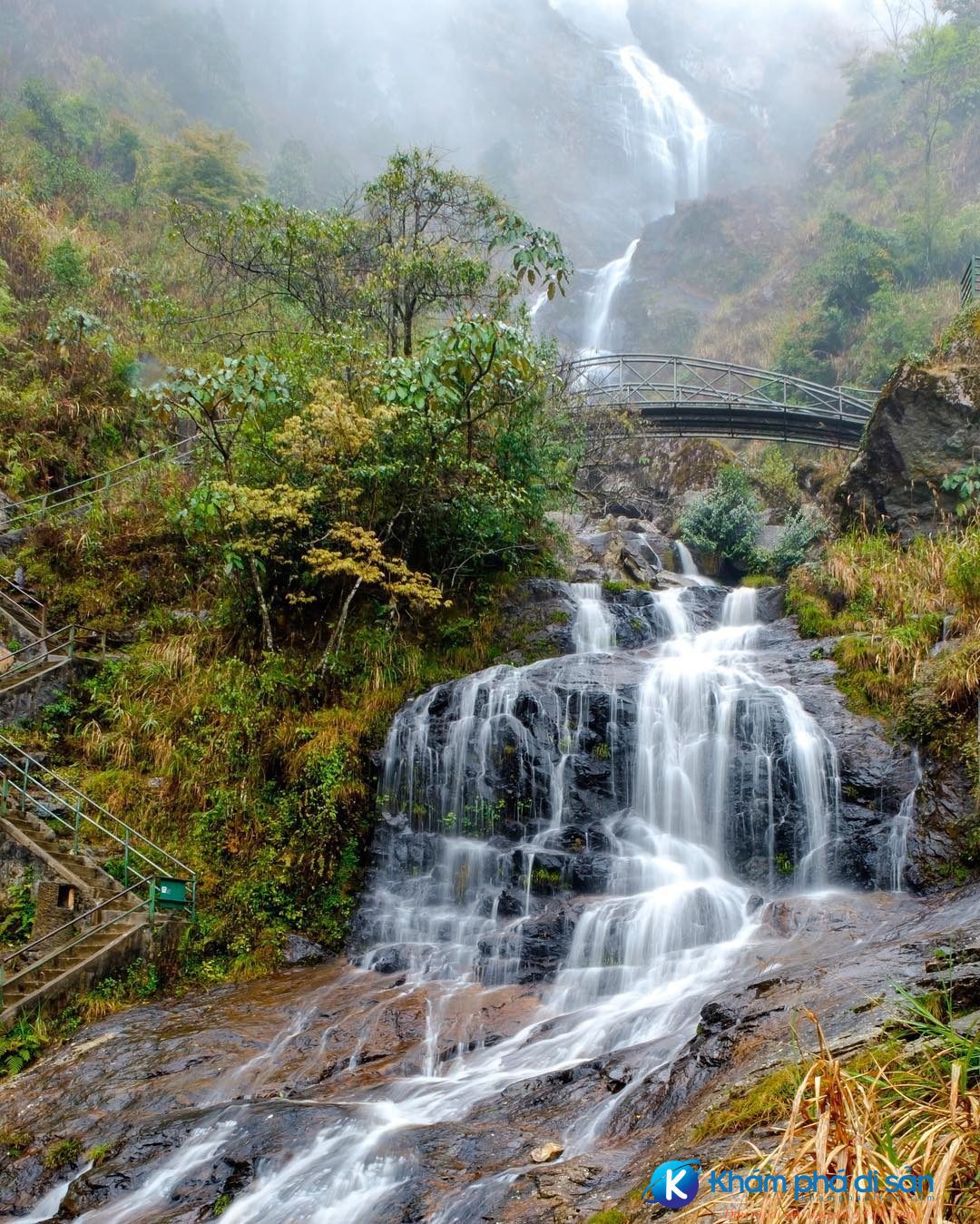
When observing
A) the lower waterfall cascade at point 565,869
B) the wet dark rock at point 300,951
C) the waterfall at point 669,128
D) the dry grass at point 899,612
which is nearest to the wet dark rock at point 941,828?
the lower waterfall cascade at point 565,869

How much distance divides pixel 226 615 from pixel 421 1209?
959cm

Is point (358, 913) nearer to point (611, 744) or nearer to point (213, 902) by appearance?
point (213, 902)

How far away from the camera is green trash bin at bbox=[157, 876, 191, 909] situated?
9.16 m

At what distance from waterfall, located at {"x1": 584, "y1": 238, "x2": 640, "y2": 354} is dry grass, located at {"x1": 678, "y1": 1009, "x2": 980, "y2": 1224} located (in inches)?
1893

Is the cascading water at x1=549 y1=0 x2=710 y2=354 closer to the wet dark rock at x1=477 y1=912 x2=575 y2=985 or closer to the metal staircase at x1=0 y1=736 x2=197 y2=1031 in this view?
the metal staircase at x1=0 y1=736 x2=197 y2=1031

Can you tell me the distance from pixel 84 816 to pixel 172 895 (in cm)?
179

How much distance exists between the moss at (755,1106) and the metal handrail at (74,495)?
1442 centimetres

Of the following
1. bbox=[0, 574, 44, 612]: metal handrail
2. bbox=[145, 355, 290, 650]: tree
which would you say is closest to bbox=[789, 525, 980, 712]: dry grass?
bbox=[145, 355, 290, 650]: tree

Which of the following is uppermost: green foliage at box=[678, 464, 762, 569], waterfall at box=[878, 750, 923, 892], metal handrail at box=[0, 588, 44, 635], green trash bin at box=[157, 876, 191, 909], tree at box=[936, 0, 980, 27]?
tree at box=[936, 0, 980, 27]

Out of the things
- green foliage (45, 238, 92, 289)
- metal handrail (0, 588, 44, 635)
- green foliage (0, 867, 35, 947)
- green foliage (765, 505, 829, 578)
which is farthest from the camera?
green foliage (45, 238, 92, 289)

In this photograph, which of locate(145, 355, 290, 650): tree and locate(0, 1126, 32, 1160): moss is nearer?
locate(0, 1126, 32, 1160): moss

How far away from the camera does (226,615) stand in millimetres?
12562

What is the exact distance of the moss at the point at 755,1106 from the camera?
3.43 m

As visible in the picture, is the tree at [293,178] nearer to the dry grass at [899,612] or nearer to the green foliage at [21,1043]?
the dry grass at [899,612]
